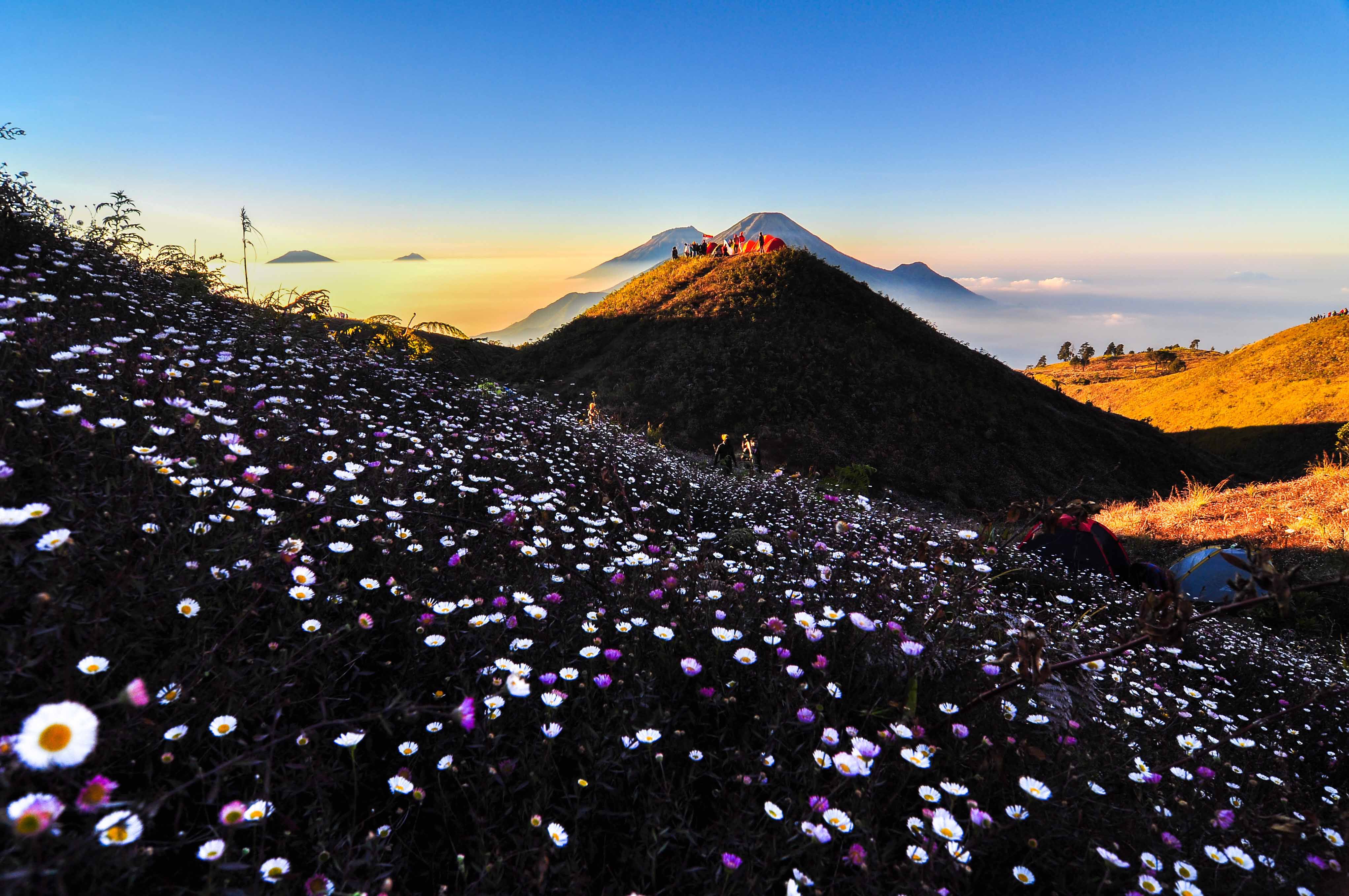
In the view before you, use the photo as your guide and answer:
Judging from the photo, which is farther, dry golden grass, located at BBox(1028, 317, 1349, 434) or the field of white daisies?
dry golden grass, located at BBox(1028, 317, 1349, 434)

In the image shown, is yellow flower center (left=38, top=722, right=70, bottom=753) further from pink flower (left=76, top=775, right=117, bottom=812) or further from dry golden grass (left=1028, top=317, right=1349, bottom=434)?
dry golden grass (left=1028, top=317, right=1349, bottom=434)

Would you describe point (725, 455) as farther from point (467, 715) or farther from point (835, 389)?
point (835, 389)

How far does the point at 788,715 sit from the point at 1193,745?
2.34 m

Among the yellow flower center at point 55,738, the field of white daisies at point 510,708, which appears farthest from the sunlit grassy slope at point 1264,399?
the yellow flower center at point 55,738

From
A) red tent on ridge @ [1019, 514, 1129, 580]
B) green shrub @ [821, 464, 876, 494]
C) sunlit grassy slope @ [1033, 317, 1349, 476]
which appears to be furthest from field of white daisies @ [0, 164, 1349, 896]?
sunlit grassy slope @ [1033, 317, 1349, 476]

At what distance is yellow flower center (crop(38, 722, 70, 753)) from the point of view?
106cm

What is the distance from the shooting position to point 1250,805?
248cm

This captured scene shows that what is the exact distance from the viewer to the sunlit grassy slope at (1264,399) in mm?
32219

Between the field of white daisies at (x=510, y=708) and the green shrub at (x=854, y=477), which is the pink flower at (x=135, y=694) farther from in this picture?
the green shrub at (x=854, y=477)

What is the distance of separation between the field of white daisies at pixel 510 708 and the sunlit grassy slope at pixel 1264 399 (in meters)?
39.3

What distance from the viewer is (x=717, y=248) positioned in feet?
→ 111

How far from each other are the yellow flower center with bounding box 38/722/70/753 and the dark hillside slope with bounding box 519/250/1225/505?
18294 millimetres

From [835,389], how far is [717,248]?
14815 millimetres

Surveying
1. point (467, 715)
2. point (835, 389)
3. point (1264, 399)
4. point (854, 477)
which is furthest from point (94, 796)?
point (1264, 399)
